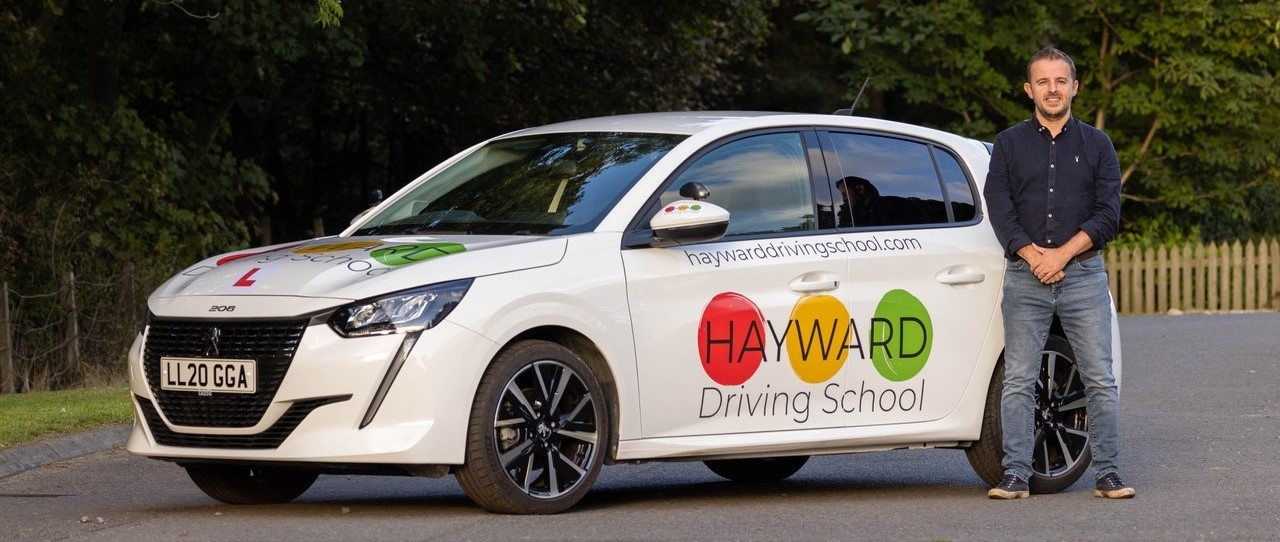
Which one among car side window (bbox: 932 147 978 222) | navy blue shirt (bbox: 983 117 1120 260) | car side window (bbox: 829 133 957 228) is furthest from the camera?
car side window (bbox: 932 147 978 222)

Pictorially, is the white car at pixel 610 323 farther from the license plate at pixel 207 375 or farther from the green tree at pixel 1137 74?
the green tree at pixel 1137 74

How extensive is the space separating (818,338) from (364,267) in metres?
2.01

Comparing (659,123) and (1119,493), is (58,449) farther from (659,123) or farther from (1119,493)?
(1119,493)

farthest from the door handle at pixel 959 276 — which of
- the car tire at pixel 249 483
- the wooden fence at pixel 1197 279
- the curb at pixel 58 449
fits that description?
the wooden fence at pixel 1197 279

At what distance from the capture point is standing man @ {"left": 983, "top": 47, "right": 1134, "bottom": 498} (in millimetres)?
8445

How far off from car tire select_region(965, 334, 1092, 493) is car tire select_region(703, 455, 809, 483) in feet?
3.64

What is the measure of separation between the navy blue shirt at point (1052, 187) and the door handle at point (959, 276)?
0.35 metres

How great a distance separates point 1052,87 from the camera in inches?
334

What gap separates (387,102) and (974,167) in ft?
65.2

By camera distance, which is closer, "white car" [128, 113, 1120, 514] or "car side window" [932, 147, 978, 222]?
"white car" [128, 113, 1120, 514]

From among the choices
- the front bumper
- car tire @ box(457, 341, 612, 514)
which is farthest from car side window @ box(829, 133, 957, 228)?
the front bumper

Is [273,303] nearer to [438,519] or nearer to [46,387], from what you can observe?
[438,519]

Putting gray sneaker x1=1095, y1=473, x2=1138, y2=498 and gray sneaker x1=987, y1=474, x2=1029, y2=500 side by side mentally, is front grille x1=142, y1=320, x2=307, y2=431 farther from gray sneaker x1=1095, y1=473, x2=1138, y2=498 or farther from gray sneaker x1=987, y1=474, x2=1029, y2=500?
gray sneaker x1=1095, y1=473, x2=1138, y2=498

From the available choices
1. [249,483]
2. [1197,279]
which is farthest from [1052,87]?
[1197,279]
